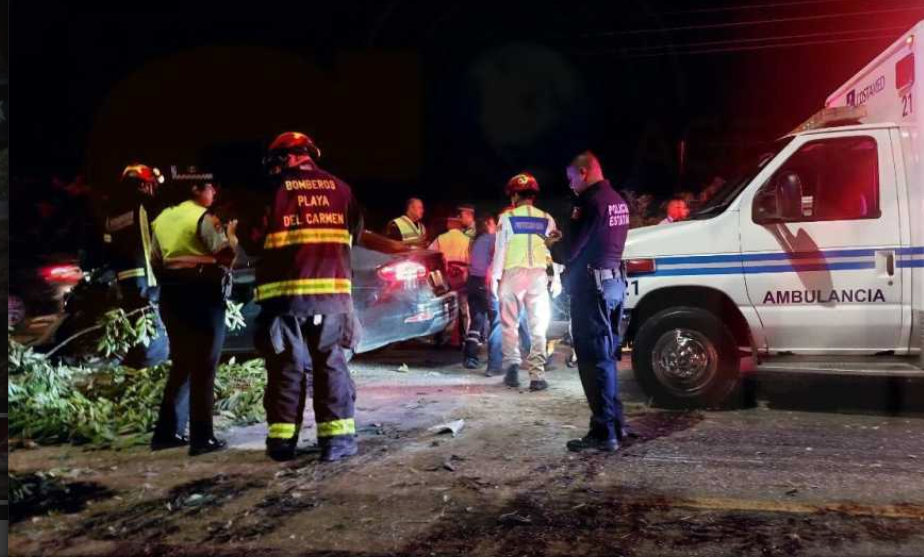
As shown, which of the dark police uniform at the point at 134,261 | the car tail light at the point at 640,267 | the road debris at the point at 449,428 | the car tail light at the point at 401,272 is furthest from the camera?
the car tail light at the point at 401,272

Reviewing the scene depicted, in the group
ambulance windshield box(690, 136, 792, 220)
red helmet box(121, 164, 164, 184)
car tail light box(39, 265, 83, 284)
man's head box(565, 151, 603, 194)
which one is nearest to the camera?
man's head box(565, 151, 603, 194)

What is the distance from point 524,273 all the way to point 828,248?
8.26 feet

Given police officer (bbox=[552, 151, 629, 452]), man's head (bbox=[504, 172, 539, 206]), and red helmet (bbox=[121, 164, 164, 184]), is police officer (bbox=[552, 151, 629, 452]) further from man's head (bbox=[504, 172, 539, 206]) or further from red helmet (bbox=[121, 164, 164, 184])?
red helmet (bbox=[121, 164, 164, 184])

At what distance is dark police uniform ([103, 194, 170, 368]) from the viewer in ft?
18.1

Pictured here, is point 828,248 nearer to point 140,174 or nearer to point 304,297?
point 304,297

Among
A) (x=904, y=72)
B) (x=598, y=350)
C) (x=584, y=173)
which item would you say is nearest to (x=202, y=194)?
(x=584, y=173)

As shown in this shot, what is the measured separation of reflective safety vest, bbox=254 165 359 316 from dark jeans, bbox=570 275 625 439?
1540 mm

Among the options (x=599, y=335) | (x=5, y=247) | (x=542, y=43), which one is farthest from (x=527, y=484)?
(x=542, y=43)

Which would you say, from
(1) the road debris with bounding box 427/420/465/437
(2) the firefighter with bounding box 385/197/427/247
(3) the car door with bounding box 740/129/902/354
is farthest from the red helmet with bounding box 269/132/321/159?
(2) the firefighter with bounding box 385/197/427/247

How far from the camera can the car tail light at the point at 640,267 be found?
584cm

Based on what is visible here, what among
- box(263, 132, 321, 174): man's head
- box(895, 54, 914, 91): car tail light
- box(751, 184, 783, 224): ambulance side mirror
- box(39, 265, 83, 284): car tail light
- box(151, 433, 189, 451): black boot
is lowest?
box(151, 433, 189, 451): black boot

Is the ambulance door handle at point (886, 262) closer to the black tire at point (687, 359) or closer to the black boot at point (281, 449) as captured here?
the black tire at point (687, 359)

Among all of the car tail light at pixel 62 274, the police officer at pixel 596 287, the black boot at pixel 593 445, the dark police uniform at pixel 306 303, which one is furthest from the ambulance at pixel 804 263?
the car tail light at pixel 62 274

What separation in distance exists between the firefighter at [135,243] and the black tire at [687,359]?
3.77 meters
